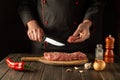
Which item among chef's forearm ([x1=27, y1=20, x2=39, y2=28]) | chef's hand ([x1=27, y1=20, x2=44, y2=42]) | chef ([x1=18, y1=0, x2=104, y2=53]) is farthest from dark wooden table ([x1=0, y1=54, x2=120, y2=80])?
chef ([x1=18, y1=0, x2=104, y2=53])

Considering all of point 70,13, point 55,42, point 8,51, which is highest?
point 70,13

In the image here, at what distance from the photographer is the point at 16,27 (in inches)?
113

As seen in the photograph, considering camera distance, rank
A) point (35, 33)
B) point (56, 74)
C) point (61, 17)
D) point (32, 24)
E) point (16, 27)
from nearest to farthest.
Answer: point (56, 74), point (35, 33), point (32, 24), point (61, 17), point (16, 27)

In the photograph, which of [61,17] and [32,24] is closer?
[32,24]

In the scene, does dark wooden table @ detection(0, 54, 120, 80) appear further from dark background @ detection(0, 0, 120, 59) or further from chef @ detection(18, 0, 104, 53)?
dark background @ detection(0, 0, 120, 59)

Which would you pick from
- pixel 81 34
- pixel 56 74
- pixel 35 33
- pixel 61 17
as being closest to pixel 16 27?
pixel 61 17

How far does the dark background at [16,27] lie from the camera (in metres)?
2.82

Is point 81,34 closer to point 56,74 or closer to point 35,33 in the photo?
point 35,33

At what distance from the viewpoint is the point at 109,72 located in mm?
1632

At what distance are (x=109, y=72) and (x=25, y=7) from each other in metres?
1.09

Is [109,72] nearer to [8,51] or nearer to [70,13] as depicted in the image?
[70,13]

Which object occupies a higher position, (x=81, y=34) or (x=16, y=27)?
(x=81, y=34)

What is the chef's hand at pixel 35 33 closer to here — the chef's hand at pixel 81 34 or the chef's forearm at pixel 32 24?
the chef's forearm at pixel 32 24

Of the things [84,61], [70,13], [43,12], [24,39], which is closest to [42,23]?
[43,12]
